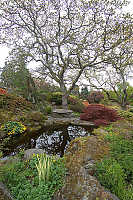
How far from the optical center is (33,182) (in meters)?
1.46

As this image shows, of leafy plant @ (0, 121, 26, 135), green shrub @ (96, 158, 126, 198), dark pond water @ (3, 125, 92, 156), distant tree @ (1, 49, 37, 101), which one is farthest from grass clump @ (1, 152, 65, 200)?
distant tree @ (1, 49, 37, 101)

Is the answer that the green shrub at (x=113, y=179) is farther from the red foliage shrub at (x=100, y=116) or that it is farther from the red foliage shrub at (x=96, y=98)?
the red foliage shrub at (x=96, y=98)

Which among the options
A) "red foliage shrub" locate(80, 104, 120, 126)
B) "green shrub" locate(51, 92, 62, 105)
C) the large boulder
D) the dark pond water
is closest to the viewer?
the large boulder

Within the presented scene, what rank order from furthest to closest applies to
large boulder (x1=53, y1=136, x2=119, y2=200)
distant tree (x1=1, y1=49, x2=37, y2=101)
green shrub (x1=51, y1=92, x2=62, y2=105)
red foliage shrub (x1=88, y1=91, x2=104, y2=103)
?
1. red foliage shrub (x1=88, y1=91, x2=104, y2=103)
2. green shrub (x1=51, y1=92, x2=62, y2=105)
3. distant tree (x1=1, y1=49, x2=37, y2=101)
4. large boulder (x1=53, y1=136, x2=119, y2=200)

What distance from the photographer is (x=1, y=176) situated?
4.89ft

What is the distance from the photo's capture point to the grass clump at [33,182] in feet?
4.29

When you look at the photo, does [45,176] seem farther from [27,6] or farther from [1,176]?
[27,6]

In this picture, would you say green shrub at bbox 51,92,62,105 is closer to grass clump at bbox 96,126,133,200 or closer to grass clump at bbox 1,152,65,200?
grass clump at bbox 96,126,133,200

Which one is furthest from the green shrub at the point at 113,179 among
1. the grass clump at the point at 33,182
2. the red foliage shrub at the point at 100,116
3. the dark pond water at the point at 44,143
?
the red foliage shrub at the point at 100,116

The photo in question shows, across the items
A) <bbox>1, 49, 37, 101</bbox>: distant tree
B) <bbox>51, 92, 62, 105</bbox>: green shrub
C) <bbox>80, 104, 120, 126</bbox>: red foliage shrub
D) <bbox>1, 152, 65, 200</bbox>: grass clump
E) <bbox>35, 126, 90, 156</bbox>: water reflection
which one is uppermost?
<bbox>1, 49, 37, 101</bbox>: distant tree

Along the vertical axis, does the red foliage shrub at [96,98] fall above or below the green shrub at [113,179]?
above

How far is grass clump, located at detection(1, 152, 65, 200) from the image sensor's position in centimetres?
131

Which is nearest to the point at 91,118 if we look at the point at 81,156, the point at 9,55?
the point at 81,156

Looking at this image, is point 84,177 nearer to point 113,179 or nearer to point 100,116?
point 113,179
